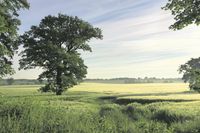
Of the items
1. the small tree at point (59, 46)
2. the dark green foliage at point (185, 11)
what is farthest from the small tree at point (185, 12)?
the small tree at point (59, 46)

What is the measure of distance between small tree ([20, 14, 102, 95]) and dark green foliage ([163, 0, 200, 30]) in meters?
41.7

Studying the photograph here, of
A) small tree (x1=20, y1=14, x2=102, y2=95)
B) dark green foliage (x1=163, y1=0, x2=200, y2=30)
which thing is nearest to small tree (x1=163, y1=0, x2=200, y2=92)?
dark green foliage (x1=163, y1=0, x2=200, y2=30)

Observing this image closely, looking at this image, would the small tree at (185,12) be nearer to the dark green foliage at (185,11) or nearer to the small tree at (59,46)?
the dark green foliage at (185,11)

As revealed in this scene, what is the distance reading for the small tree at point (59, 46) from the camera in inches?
2440

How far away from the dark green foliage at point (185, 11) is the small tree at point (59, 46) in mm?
41737

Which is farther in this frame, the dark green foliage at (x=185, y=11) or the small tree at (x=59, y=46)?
the small tree at (x=59, y=46)

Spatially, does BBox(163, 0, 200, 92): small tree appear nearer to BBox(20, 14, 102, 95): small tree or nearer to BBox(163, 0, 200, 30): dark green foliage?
BBox(163, 0, 200, 30): dark green foliage

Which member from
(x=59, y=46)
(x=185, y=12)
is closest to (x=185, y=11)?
(x=185, y=12)

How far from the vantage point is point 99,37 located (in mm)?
63750

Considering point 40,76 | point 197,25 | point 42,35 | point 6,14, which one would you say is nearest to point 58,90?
point 40,76

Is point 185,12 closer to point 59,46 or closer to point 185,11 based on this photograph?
point 185,11

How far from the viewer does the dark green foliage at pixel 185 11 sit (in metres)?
19.1

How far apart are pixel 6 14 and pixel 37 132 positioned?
3198 cm

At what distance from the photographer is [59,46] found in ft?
208
